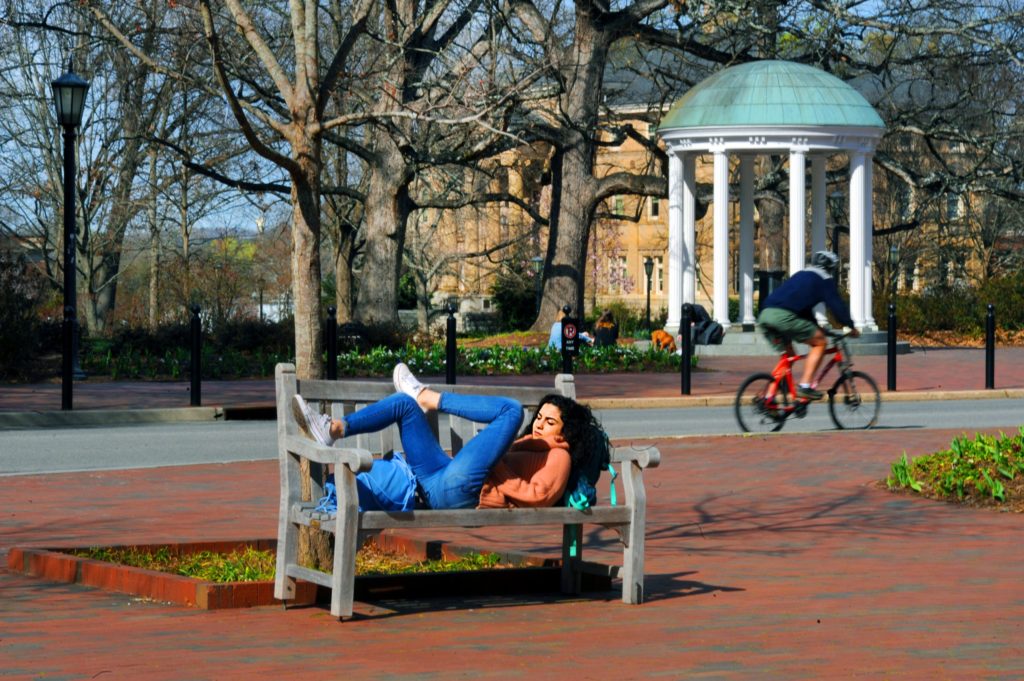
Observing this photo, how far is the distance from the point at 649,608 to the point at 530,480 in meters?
0.72

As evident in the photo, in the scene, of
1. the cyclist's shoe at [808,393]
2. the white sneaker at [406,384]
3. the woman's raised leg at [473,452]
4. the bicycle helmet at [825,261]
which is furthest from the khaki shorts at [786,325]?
the white sneaker at [406,384]

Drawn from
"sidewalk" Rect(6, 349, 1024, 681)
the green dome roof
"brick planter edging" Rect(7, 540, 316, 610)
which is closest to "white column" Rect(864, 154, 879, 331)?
the green dome roof

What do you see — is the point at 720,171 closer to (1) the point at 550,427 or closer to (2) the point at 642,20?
(2) the point at 642,20

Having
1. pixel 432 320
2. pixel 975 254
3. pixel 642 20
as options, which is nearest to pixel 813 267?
pixel 642 20

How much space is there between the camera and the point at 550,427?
6.73 metres

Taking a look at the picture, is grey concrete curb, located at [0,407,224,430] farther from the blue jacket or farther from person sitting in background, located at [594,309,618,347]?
person sitting in background, located at [594,309,618,347]

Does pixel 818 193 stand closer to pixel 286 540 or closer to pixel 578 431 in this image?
pixel 578 431

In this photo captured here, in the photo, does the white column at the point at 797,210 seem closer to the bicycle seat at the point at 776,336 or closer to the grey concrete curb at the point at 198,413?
the grey concrete curb at the point at 198,413

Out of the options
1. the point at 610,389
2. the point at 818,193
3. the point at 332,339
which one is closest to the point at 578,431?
the point at 332,339

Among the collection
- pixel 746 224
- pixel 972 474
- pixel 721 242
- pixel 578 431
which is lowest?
pixel 972 474

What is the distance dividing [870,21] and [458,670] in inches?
1114

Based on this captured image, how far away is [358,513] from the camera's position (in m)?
6.07

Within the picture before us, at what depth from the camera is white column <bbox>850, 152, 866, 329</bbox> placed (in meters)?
33.5

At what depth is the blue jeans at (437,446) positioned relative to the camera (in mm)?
6496
